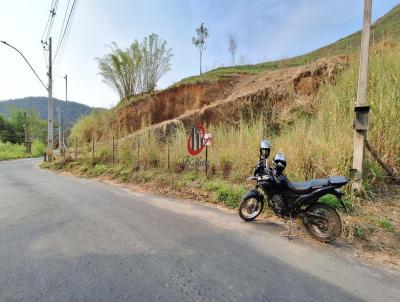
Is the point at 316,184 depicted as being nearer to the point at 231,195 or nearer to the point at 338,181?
the point at 338,181

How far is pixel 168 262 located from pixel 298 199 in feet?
7.19

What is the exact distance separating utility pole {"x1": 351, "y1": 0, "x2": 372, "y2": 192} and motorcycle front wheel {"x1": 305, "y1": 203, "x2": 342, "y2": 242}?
139 centimetres

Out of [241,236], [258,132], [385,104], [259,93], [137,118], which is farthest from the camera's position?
[137,118]

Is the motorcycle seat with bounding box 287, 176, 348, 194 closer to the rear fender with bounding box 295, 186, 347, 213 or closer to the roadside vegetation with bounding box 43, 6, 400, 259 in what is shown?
the rear fender with bounding box 295, 186, 347, 213

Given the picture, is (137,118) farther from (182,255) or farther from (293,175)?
(182,255)

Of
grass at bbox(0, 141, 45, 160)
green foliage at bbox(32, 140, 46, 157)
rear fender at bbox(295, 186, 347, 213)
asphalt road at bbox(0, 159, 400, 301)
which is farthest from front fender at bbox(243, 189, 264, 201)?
green foliage at bbox(32, 140, 46, 157)

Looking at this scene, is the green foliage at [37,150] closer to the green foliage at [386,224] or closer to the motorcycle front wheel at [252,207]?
the motorcycle front wheel at [252,207]

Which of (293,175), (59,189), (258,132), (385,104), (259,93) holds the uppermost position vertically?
(259,93)

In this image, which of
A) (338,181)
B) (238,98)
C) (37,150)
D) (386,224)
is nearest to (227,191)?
(338,181)

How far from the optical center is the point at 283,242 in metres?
3.78

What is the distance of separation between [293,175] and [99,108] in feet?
74.8

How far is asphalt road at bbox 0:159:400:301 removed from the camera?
2551 millimetres

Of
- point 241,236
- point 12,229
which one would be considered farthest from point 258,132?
point 12,229

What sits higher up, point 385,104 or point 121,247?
point 385,104
